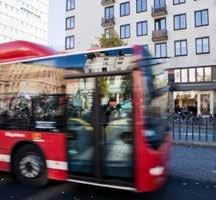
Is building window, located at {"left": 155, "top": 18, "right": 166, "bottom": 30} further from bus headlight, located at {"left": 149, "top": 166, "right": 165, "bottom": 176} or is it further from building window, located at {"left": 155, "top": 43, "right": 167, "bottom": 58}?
bus headlight, located at {"left": 149, "top": 166, "right": 165, "bottom": 176}

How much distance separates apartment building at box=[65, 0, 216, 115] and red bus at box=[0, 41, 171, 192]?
99.4ft

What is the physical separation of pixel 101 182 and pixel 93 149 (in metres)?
0.60

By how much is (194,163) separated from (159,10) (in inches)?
1387

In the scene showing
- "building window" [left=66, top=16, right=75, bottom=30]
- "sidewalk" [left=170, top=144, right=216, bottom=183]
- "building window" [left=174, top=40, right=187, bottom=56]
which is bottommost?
"sidewalk" [left=170, top=144, right=216, bottom=183]

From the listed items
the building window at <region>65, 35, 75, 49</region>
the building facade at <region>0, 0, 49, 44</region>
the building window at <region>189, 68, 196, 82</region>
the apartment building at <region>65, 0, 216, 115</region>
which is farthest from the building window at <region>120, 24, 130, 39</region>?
the building facade at <region>0, 0, 49, 44</region>

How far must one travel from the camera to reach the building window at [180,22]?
42800 millimetres

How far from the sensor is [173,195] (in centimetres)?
735

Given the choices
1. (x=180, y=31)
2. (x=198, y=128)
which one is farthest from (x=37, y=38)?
(x=198, y=128)

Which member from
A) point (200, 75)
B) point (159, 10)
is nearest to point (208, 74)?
point (200, 75)

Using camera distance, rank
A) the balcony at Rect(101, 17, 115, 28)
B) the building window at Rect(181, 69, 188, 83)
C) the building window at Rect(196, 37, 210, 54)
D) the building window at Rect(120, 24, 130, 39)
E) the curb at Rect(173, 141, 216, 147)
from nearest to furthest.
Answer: the curb at Rect(173, 141, 216, 147) < the building window at Rect(196, 37, 210, 54) < the building window at Rect(181, 69, 188, 83) < the building window at Rect(120, 24, 130, 39) < the balcony at Rect(101, 17, 115, 28)

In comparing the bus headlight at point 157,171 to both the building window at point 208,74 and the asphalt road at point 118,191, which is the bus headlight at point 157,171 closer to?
the asphalt road at point 118,191

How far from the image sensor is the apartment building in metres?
40.7

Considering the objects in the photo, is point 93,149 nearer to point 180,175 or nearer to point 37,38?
point 180,175

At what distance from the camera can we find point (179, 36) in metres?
42.9
